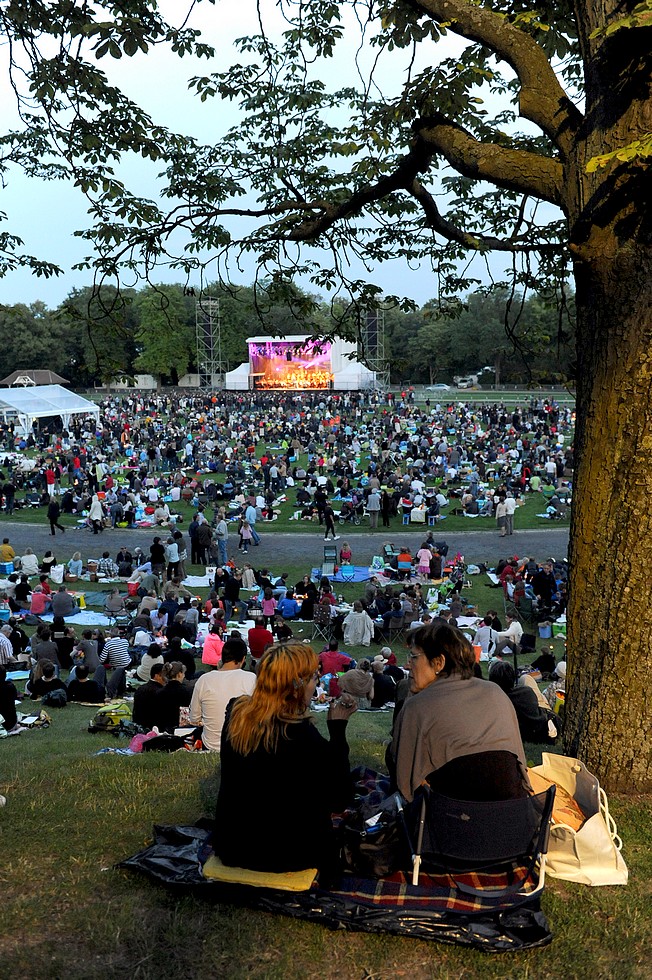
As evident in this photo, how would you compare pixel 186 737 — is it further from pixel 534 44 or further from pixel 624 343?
pixel 534 44

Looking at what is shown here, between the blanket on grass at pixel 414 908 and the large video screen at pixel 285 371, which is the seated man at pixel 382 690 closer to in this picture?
the blanket on grass at pixel 414 908

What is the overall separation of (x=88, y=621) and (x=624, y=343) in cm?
1306

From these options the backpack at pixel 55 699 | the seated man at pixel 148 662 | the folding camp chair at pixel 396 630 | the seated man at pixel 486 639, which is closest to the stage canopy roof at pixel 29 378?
the folding camp chair at pixel 396 630

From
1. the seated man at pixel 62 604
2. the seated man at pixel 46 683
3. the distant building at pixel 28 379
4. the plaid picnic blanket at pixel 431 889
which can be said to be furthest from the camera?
the distant building at pixel 28 379

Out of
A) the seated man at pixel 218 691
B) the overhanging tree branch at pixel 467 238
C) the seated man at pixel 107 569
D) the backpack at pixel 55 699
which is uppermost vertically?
the overhanging tree branch at pixel 467 238

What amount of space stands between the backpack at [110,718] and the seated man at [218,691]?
6.93 feet

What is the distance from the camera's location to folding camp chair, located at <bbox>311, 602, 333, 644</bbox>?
14.8 meters

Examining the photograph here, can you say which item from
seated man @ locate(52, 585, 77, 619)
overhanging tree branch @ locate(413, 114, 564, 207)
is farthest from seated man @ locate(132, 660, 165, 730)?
seated man @ locate(52, 585, 77, 619)

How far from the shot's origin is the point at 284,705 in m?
3.12

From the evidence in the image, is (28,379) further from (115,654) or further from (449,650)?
(449,650)

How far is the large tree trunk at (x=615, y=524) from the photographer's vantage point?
4184mm

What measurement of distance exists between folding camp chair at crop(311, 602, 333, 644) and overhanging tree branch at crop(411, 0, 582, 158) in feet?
36.2

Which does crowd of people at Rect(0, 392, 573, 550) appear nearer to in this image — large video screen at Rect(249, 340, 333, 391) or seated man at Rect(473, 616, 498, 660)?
seated man at Rect(473, 616, 498, 660)

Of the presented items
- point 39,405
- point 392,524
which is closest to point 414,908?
point 392,524
